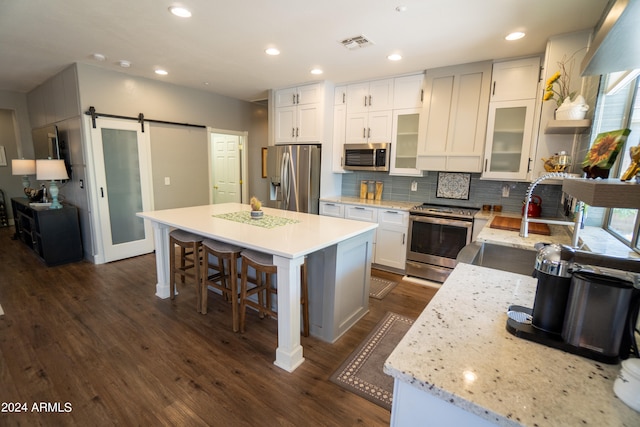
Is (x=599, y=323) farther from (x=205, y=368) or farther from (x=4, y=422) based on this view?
(x=4, y=422)

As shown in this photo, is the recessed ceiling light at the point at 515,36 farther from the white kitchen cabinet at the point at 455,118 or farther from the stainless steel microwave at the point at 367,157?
the stainless steel microwave at the point at 367,157

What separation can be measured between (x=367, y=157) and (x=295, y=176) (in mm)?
1097

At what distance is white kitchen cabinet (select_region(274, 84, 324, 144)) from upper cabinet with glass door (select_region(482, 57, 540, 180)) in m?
2.14

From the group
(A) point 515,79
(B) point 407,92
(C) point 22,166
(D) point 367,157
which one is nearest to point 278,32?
(B) point 407,92

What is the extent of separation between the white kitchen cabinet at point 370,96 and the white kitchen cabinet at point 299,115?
438mm

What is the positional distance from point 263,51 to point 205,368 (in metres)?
2.97

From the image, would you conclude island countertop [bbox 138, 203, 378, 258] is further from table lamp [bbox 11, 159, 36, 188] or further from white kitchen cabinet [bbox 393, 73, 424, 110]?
table lamp [bbox 11, 159, 36, 188]

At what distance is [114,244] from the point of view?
161 inches

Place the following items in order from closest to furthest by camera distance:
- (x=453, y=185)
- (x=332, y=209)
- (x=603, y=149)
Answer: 1. (x=603, y=149)
2. (x=453, y=185)
3. (x=332, y=209)

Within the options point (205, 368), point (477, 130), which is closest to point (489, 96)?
point (477, 130)

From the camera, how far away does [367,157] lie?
404 centimetres

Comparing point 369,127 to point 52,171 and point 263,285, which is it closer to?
point 263,285

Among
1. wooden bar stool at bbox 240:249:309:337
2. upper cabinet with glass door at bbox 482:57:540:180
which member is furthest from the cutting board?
wooden bar stool at bbox 240:249:309:337

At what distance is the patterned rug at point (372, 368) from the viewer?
184 cm
